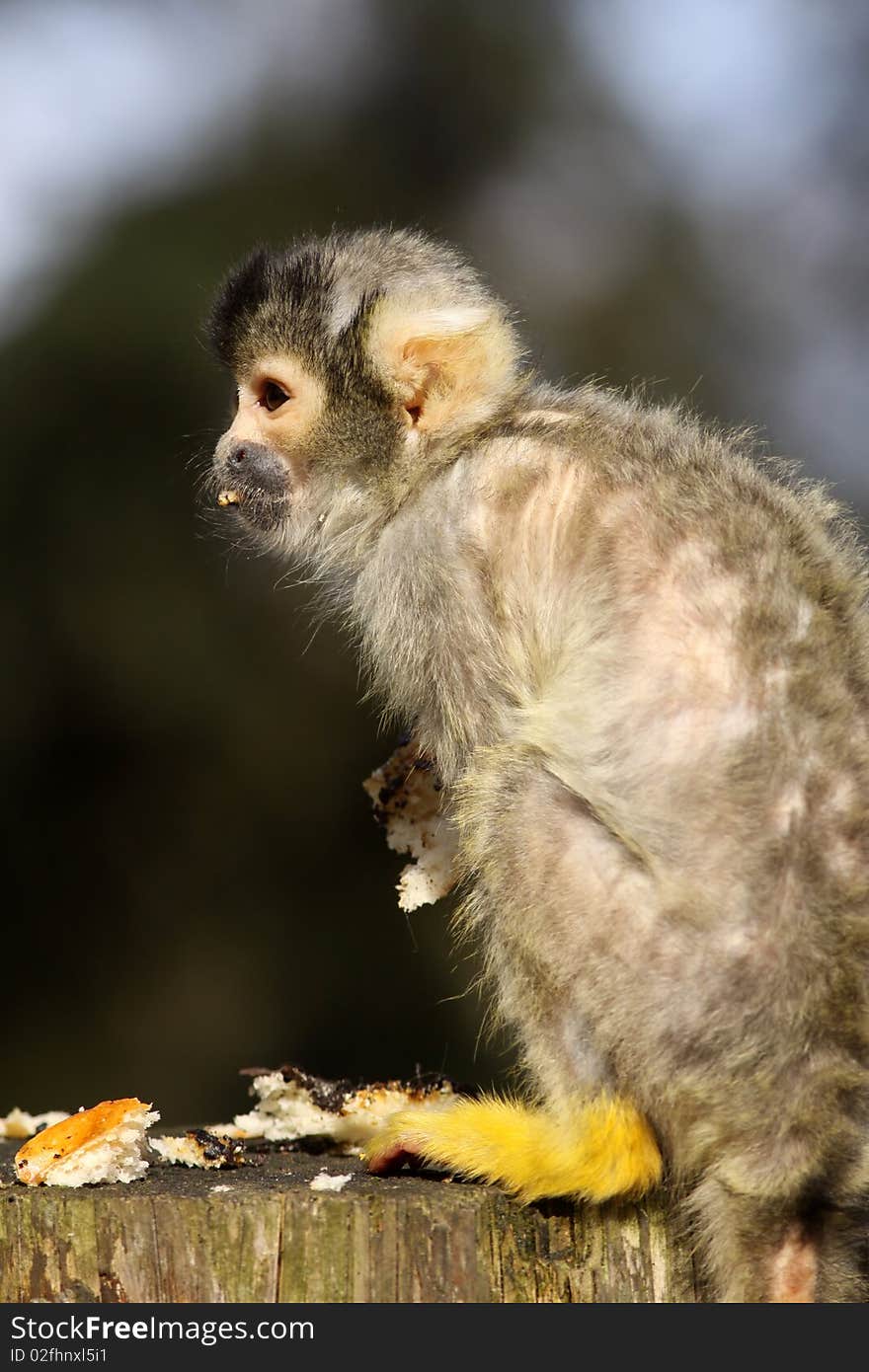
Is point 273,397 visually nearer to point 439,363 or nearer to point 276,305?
point 276,305

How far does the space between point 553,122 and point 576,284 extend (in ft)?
4.14

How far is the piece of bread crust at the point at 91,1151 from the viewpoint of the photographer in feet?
8.91

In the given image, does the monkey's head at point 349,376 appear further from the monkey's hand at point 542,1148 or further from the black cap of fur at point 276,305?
the monkey's hand at point 542,1148

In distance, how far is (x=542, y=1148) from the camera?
2.68 meters

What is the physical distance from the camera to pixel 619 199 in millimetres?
8516

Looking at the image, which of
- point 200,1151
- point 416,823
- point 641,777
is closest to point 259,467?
point 416,823

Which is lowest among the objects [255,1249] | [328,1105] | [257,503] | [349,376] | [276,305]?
[255,1249]

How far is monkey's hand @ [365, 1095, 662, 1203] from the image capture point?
264cm

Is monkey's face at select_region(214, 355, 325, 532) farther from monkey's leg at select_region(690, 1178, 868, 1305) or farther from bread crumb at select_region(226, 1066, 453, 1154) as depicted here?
monkey's leg at select_region(690, 1178, 868, 1305)

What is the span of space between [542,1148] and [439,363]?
5.85 ft

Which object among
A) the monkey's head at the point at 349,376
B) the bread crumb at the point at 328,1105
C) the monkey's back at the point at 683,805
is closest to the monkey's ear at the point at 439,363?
the monkey's head at the point at 349,376

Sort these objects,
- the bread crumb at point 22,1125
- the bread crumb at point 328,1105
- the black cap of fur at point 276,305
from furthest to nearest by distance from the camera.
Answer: the bread crumb at point 22,1125
the black cap of fur at point 276,305
the bread crumb at point 328,1105

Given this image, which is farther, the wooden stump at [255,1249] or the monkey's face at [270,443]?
the monkey's face at [270,443]

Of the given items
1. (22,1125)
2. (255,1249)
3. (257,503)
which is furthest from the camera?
(22,1125)
